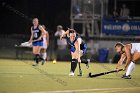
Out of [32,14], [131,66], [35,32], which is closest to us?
[131,66]

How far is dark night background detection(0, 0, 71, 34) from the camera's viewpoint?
92.1 ft

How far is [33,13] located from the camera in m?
28.4

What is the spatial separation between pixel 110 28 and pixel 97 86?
12.8m

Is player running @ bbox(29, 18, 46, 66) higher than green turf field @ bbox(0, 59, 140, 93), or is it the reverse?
player running @ bbox(29, 18, 46, 66)

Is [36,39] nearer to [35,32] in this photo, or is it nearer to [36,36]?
[36,36]

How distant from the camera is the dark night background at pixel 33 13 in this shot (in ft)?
92.1

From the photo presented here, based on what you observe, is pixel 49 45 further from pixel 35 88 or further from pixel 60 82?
pixel 35 88

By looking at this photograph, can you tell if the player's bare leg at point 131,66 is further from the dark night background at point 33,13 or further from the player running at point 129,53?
the dark night background at point 33,13

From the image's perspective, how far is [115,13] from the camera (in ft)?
85.4

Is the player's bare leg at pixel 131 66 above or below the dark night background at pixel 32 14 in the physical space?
below

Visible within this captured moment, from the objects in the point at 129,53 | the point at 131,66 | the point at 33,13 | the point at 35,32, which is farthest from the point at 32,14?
the point at 131,66

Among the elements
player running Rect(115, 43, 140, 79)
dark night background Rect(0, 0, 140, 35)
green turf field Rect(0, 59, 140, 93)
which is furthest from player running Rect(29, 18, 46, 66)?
dark night background Rect(0, 0, 140, 35)

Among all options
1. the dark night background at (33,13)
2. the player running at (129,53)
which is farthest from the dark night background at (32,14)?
the player running at (129,53)

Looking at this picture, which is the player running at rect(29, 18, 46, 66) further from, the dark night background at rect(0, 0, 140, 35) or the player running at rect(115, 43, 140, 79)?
the dark night background at rect(0, 0, 140, 35)
